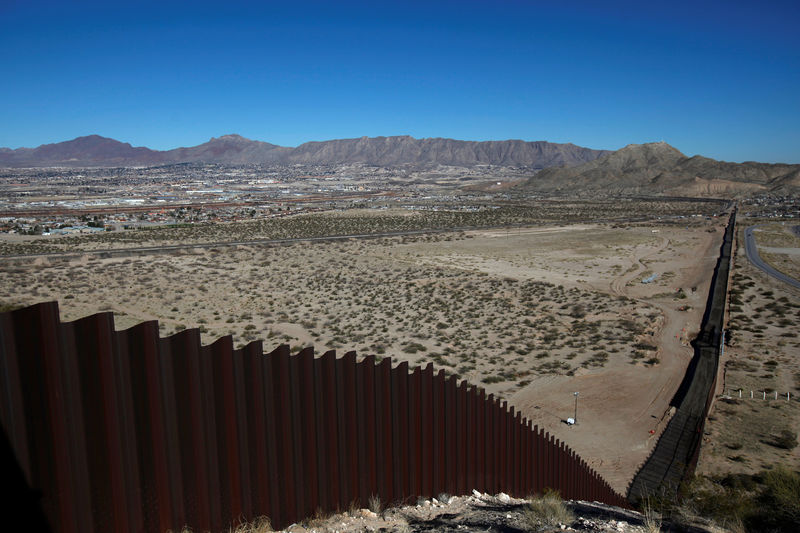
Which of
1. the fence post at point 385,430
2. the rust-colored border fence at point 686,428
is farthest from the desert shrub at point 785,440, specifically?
the fence post at point 385,430

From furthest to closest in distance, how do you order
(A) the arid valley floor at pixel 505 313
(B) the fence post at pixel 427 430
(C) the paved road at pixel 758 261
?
(C) the paved road at pixel 758 261 < (A) the arid valley floor at pixel 505 313 < (B) the fence post at pixel 427 430

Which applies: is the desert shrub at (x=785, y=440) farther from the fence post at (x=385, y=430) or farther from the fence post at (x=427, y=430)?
the fence post at (x=385, y=430)

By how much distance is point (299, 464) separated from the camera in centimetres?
416

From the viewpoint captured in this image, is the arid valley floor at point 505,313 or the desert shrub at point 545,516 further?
the arid valley floor at point 505,313

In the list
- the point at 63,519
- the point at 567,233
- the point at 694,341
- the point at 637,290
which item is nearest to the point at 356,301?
the point at 694,341

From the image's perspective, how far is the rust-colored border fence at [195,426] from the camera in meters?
2.67

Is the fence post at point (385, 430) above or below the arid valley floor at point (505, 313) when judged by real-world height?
above

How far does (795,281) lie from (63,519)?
5340 centimetres

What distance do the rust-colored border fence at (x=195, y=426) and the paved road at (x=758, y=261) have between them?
47.4 metres

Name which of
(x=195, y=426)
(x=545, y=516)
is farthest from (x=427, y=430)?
(x=195, y=426)

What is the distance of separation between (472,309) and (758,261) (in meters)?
39.7

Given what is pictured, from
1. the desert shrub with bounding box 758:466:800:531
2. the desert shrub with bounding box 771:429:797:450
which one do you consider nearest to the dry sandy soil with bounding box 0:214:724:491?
the desert shrub with bounding box 771:429:797:450

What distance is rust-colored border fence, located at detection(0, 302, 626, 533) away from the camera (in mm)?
2666

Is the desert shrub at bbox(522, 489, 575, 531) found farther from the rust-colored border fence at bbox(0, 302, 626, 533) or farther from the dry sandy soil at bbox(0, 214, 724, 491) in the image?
the dry sandy soil at bbox(0, 214, 724, 491)
